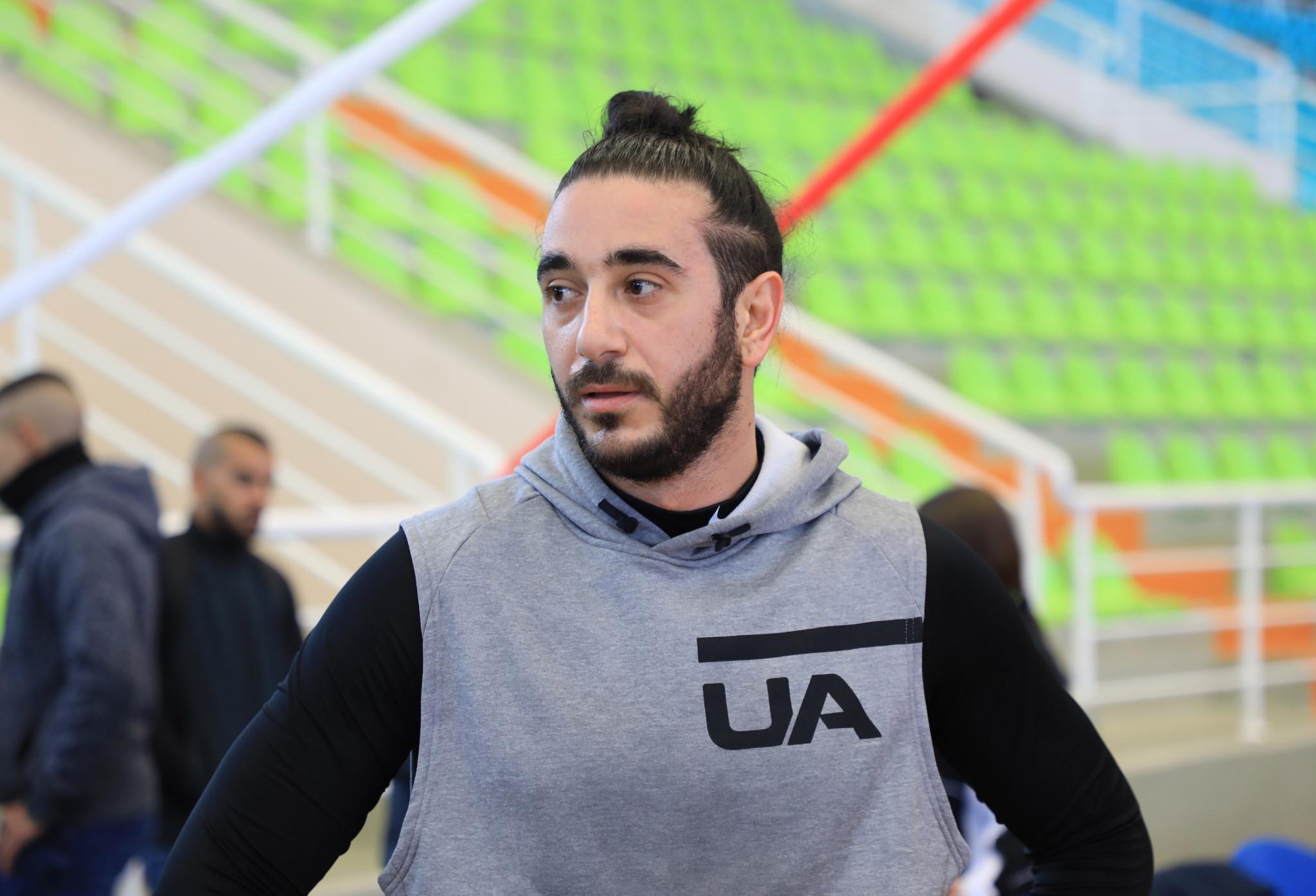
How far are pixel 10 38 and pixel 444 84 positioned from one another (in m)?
2.21

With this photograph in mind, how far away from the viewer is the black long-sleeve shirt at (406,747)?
43.7 inches

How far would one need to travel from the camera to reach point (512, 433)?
455 centimetres

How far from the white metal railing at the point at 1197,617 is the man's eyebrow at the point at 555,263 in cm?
331

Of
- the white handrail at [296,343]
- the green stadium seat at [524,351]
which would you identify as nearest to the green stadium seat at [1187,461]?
the green stadium seat at [524,351]

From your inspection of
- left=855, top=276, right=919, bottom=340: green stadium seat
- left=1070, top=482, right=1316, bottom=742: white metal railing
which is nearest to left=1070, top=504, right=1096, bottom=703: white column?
left=1070, top=482, right=1316, bottom=742: white metal railing

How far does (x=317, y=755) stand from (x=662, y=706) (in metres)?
0.28

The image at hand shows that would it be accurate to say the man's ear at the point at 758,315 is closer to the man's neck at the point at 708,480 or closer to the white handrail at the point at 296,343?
the man's neck at the point at 708,480

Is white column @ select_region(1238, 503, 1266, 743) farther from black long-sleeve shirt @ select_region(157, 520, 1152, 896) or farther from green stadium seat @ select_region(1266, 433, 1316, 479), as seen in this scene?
black long-sleeve shirt @ select_region(157, 520, 1152, 896)

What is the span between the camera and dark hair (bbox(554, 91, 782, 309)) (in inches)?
47.3

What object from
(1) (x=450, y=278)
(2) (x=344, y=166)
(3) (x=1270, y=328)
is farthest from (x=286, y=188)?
(3) (x=1270, y=328)

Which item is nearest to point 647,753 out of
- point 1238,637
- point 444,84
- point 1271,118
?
point 1238,637

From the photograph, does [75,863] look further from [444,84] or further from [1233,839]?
[444,84]

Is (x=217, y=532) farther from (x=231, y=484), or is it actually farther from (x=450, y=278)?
(x=450, y=278)

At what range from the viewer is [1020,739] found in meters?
1.26
